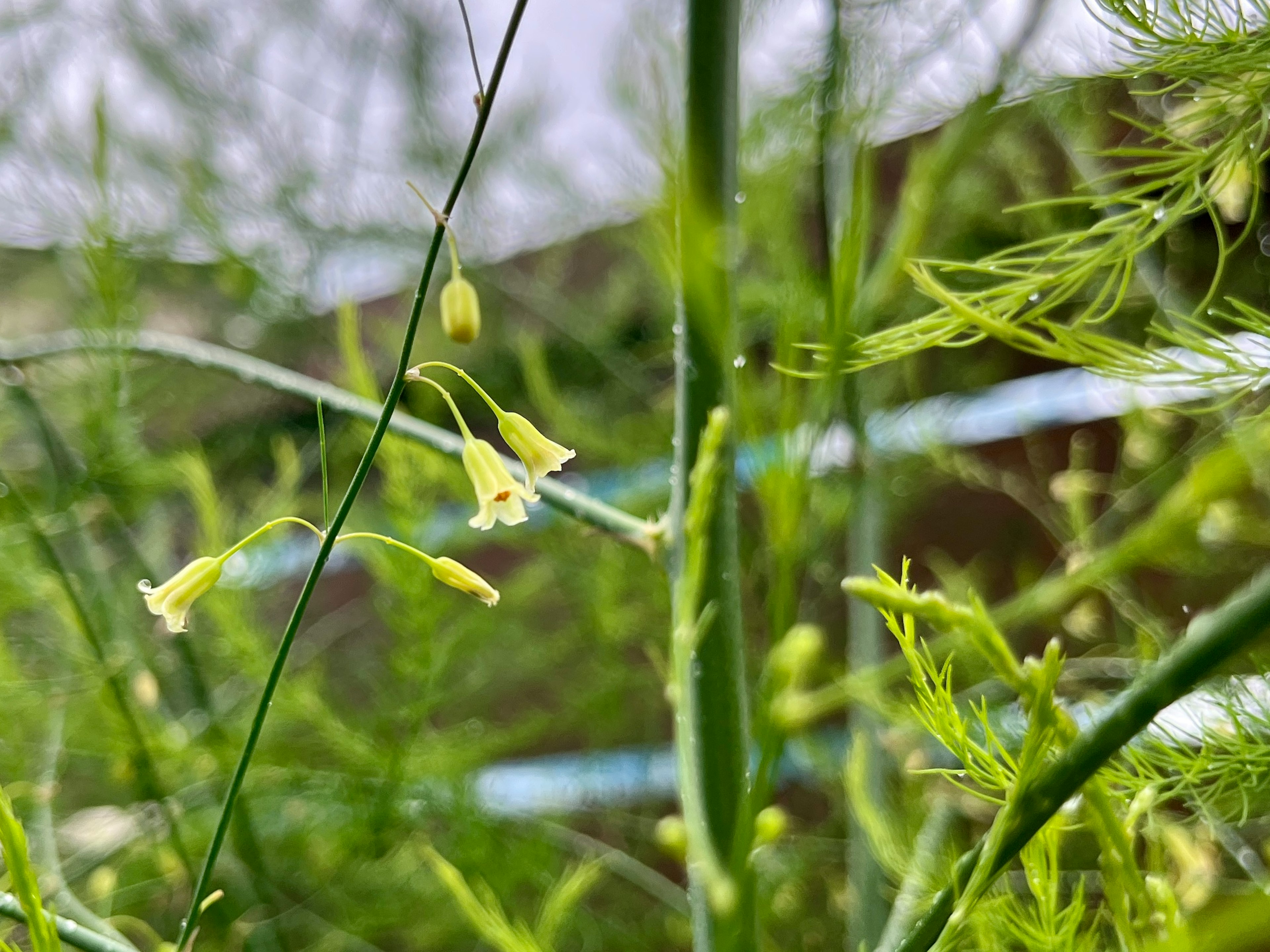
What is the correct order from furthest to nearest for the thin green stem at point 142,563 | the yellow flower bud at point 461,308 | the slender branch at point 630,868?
the slender branch at point 630,868, the thin green stem at point 142,563, the yellow flower bud at point 461,308

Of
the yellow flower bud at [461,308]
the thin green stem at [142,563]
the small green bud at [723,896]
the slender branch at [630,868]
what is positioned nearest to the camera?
the small green bud at [723,896]

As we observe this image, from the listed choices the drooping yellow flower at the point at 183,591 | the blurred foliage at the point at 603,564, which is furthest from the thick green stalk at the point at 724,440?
the drooping yellow flower at the point at 183,591

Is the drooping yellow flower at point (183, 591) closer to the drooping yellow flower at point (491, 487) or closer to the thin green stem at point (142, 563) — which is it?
the drooping yellow flower at point (491, 487)

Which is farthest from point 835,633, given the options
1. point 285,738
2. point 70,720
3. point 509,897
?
point 70,720

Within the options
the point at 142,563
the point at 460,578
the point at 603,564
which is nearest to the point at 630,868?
the point at 603,564

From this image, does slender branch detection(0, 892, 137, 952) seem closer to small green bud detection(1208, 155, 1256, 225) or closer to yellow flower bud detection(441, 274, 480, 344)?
yellow flower bud detection(441, 274, 480, 344)

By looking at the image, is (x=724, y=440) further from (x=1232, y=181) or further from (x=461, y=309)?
(x=1232, y=181)

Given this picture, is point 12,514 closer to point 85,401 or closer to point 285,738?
point 85,401

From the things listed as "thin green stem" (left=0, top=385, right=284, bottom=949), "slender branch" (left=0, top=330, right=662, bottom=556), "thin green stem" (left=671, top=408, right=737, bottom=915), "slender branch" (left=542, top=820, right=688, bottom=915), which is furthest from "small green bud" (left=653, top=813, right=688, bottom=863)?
"slender branch" (left=542, top=820, right=688, bottom=915)
